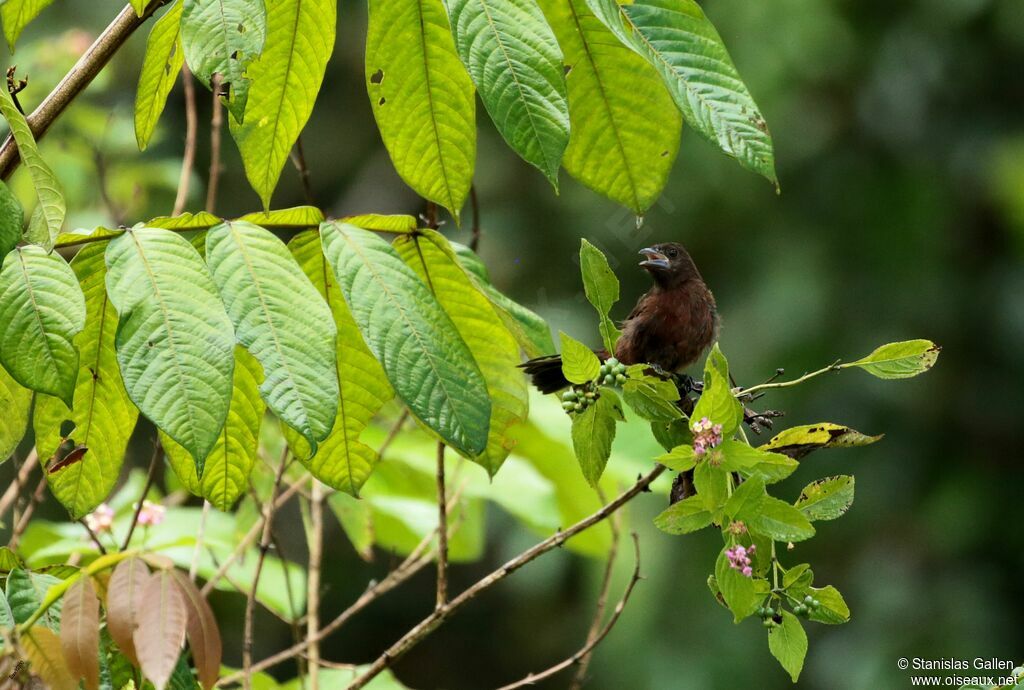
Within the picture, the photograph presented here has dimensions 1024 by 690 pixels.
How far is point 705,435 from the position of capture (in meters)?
1.54

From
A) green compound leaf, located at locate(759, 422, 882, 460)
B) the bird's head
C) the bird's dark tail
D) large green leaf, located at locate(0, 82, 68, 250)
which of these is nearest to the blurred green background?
the bird's head

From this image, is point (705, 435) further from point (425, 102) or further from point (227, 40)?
point (227, 40)

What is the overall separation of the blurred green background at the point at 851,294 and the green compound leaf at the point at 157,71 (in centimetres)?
489

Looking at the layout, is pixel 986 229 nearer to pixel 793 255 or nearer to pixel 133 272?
pixel 793 255

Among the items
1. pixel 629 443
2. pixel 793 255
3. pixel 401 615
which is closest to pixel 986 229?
pixel 793 255

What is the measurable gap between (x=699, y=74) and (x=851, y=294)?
249 inches

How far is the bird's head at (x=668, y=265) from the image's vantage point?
376 centimetres

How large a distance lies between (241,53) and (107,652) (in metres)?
0.92

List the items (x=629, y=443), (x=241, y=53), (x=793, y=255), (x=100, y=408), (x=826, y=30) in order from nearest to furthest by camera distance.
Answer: (x=241, y=53), (x=100, y=408), (x=629, y=443), (x=826, y=30), (x=793, y=255)

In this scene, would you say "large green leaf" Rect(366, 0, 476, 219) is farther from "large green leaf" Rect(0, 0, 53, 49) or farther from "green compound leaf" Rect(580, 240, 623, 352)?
"large green leaf" Rect(0, 0, 53, 49)

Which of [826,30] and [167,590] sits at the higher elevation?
[167,590]

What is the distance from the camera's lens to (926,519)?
299 inches

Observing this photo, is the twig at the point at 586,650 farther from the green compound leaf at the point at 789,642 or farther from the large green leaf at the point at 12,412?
the large green leaf at the point at 12,412

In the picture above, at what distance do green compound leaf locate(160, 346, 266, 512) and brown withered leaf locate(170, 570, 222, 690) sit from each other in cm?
22
